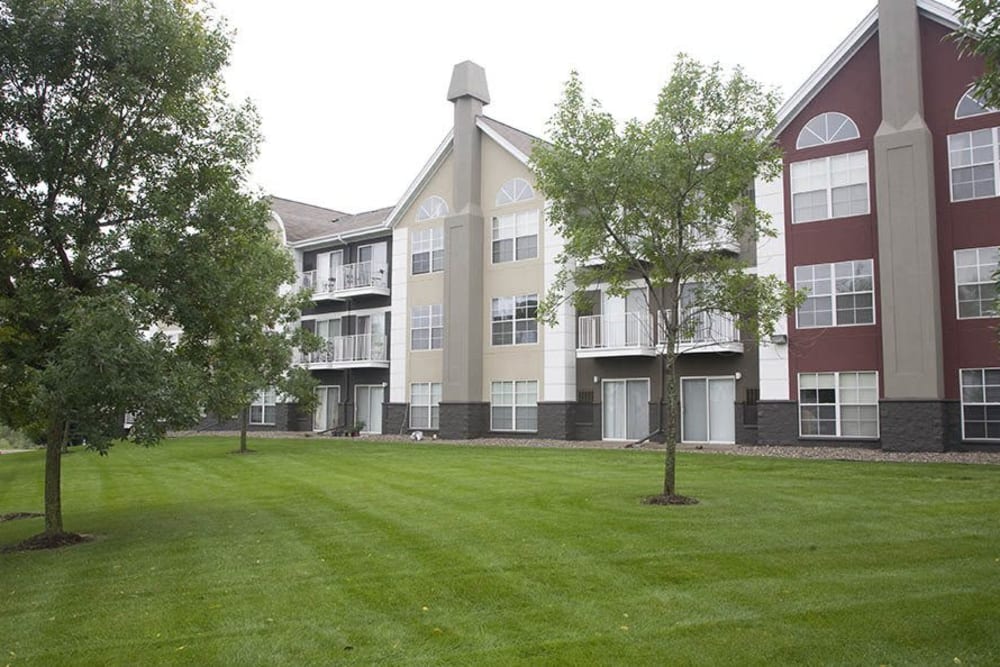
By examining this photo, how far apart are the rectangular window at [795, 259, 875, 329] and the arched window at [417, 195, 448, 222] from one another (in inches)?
563

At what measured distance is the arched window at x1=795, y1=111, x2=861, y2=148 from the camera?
2261cm

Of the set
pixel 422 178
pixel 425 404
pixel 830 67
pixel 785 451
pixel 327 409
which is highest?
pixel 830 67

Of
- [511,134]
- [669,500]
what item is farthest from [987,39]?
[511,134]

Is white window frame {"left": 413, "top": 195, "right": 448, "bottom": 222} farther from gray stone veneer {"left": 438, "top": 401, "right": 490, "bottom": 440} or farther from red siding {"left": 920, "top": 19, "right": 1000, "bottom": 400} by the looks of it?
red siding {"left": 920, "top": 19, "right": 1000, "bottom": 400}

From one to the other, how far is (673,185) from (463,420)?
18.4 meters

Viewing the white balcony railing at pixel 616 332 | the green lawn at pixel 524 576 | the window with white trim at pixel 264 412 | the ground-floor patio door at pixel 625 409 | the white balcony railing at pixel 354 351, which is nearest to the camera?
the green lawn at pixel 524 576

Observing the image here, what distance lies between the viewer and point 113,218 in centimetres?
1134

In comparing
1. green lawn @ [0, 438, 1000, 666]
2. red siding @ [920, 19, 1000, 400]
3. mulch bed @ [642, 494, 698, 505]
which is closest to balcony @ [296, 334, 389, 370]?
green lawn @ [0, 438, 1000, 666]

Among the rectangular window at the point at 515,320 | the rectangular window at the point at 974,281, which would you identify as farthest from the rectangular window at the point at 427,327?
the rectangular window at the point at 974,281

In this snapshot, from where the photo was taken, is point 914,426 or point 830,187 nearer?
point 914,426

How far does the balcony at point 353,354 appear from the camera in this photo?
3386 cm

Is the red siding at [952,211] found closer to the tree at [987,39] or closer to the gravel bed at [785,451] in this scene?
the gravel bed at [785,451]

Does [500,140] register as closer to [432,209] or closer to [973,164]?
[432,209]

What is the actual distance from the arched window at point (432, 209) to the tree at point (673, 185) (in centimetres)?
1853
